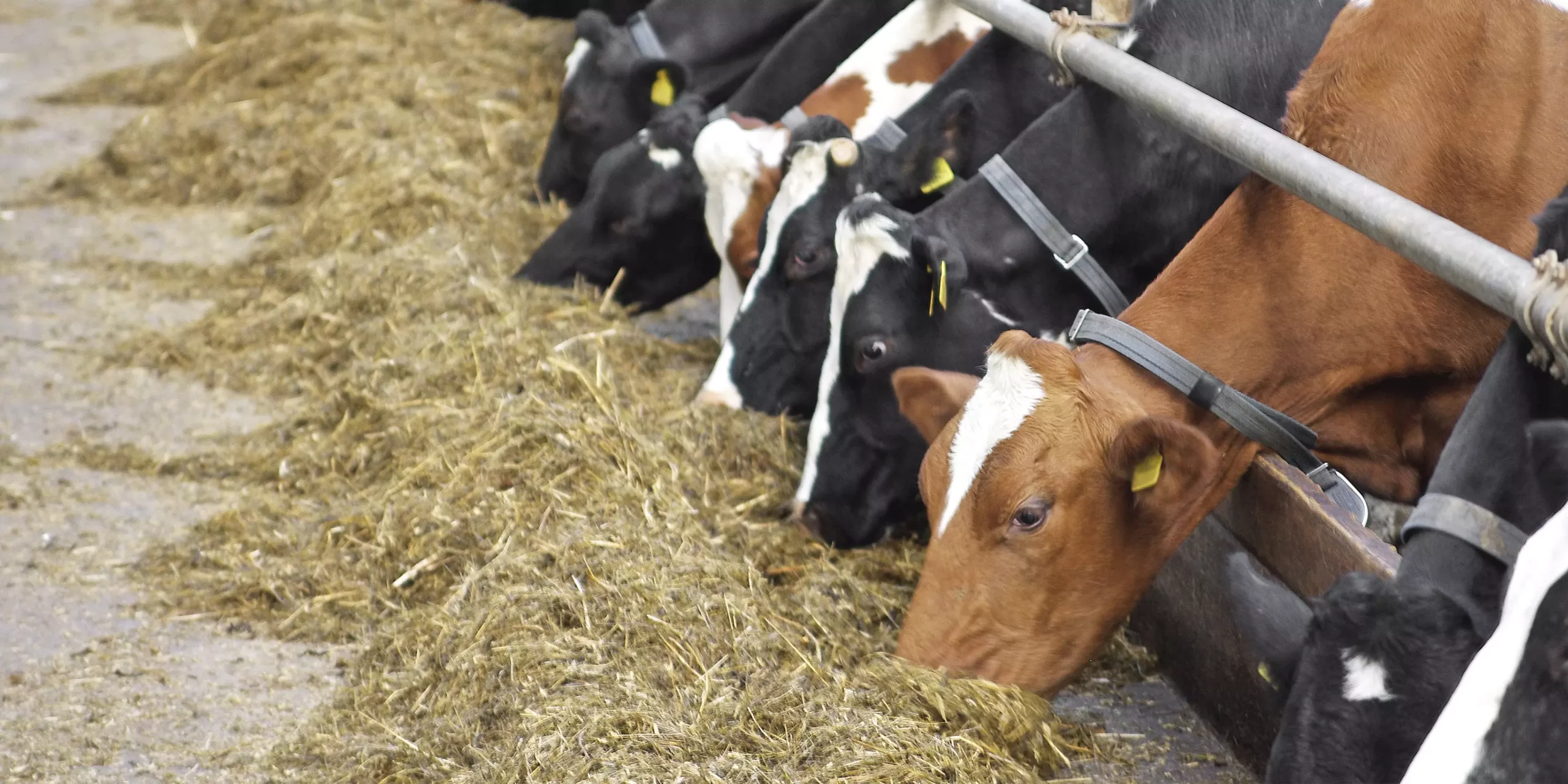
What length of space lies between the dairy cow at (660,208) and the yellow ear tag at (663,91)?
61 centimetres

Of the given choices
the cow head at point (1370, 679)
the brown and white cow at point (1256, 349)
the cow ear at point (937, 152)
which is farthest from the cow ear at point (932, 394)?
the cow head at point (1370, 679)

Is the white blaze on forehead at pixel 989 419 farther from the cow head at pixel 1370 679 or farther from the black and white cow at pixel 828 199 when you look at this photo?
the black and white cow at pixel 828 199

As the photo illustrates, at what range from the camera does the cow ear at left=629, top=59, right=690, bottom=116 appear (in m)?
6.43

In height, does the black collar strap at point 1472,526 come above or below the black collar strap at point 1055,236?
above

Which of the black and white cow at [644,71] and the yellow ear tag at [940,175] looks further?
the black and white cow at [644,71]

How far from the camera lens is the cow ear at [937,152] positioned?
14.7 feet

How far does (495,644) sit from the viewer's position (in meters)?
3.32

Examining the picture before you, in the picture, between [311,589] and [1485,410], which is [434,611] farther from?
[1485,410]

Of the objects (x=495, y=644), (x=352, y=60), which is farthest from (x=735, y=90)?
(x=495, y=644)

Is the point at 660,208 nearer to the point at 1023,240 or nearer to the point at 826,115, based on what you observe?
the point at 826,115

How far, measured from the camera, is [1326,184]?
252 centimetres

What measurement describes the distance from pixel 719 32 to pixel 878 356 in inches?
133

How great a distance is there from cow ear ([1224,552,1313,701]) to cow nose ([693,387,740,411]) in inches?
95.8

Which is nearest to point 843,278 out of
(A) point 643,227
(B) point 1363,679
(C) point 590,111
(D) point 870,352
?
(D) point 870,352
